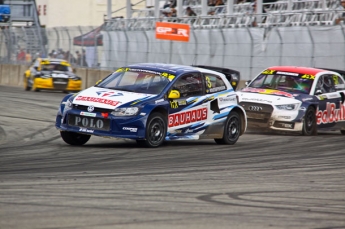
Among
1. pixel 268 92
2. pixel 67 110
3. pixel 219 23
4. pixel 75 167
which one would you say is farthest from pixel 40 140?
pixel 219 23

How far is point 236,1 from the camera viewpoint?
35969mm

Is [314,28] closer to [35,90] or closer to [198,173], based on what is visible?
[35,90]

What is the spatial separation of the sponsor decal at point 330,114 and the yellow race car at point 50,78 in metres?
16.1

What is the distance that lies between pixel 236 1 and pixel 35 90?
9.49m

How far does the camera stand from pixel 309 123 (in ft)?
58.0

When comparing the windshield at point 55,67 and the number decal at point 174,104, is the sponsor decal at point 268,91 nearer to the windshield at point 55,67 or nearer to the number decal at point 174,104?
the number decal at point 174,104

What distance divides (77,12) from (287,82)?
4939 centimetres

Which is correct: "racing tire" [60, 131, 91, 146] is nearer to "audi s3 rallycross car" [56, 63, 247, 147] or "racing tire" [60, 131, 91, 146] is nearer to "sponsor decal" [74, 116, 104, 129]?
"audi s3 rallycross car" [56, 63, 247, 147]

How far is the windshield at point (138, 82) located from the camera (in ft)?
44.7

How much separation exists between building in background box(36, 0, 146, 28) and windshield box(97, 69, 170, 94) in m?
51.3

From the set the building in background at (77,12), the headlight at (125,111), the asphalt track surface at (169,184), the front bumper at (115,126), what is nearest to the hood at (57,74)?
the asphalt track surface at (169,184)

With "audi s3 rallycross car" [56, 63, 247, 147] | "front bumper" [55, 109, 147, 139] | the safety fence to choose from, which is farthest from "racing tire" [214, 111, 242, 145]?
the safety fence

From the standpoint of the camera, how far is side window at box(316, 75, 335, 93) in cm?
1825

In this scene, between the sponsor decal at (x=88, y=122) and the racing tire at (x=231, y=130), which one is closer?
the sponsor decal at (x=88, y=122)
